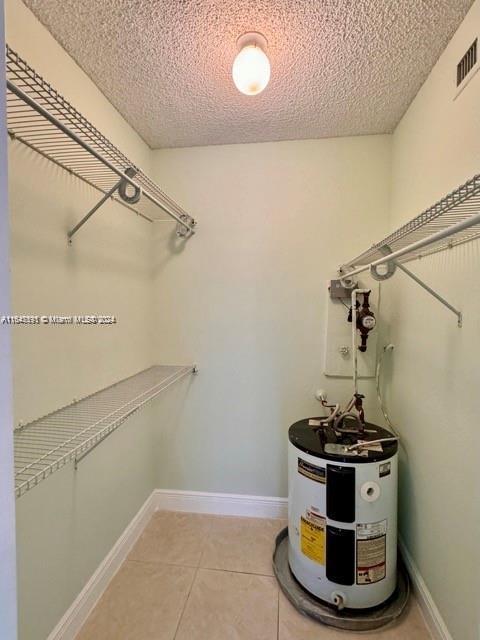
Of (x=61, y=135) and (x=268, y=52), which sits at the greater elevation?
(x=268, y=52)

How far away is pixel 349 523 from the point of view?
1396 mm

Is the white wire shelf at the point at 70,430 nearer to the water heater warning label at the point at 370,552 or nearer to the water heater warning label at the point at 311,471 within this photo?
the water heater warning label at the point at 311,471

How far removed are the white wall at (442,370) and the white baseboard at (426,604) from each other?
4cm

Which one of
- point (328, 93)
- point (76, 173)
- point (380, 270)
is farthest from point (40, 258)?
point (380, 270)

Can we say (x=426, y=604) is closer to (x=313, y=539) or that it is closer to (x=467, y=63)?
(x=313, y=539)

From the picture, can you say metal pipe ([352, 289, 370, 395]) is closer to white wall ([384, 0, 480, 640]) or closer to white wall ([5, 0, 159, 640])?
white wall ([384, 0, 480, 640])

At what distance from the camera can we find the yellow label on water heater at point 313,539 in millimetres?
1443

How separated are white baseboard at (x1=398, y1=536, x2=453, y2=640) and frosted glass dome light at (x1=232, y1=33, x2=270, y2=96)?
224cm

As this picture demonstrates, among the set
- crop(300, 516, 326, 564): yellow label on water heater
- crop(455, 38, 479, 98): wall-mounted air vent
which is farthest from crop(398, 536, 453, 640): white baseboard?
crop(455, 38, 479, 98): wall-mounted air vent

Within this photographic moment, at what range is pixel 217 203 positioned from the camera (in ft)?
6.71

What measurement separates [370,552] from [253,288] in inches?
58.0

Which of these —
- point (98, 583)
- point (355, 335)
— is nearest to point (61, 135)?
point (355, 335)

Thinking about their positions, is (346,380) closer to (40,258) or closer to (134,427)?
(134,427)

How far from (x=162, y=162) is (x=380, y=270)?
1.55m
